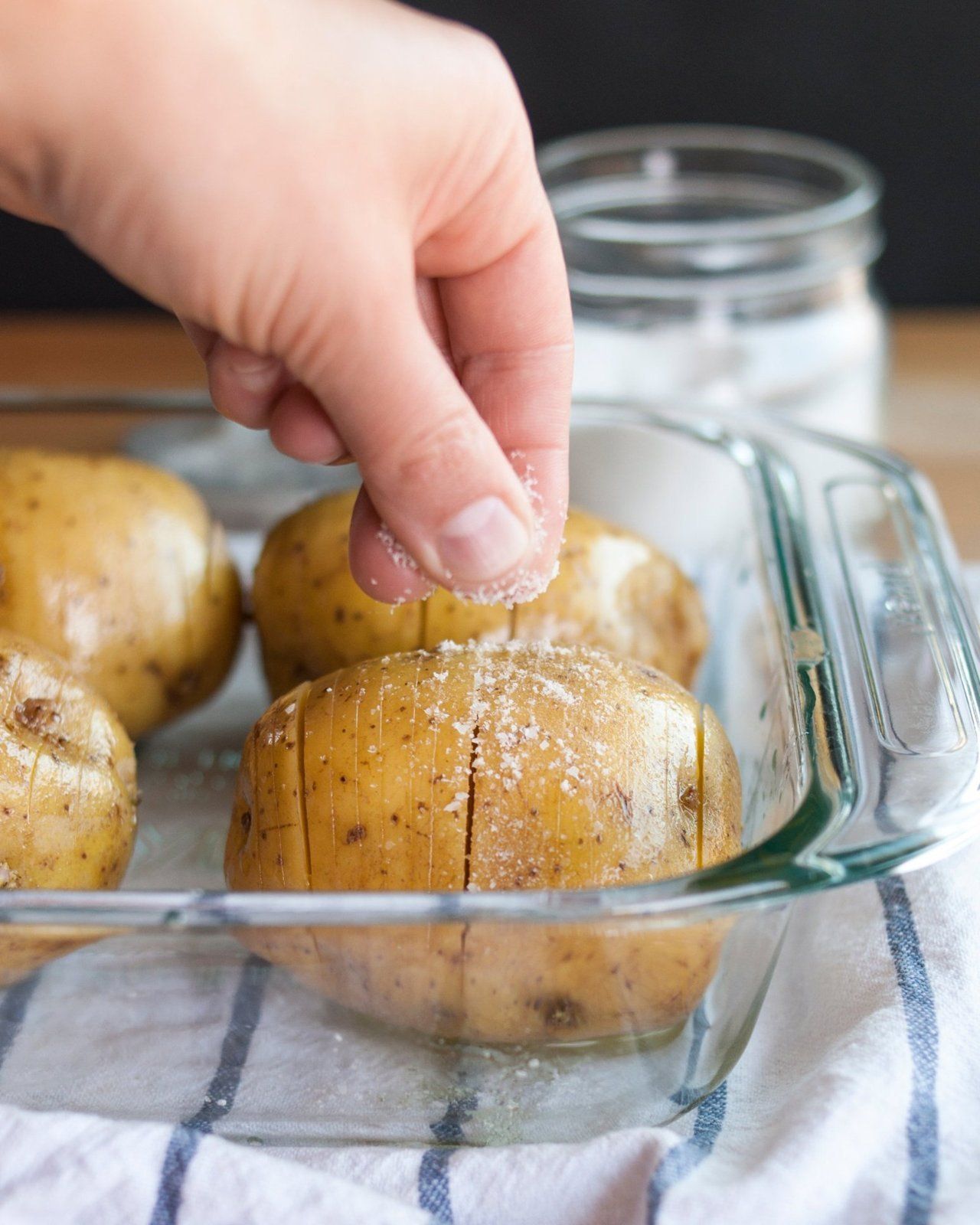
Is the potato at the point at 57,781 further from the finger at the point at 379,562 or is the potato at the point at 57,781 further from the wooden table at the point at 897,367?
the wooden table at the point at 897,367

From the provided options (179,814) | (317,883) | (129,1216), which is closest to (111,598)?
(179,814)

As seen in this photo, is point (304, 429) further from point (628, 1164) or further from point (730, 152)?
point (730, 152)

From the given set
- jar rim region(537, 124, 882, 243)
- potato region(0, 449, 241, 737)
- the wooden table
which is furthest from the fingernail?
the wooden table

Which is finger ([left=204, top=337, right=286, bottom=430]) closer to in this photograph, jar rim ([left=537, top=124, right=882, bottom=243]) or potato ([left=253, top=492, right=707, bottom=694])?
potato ([left=253, top=492, right=707, bottom=694])

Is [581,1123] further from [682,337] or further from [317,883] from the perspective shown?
[682,337]

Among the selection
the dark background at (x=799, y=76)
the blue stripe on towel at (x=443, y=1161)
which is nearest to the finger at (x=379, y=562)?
the blue stripe on towel at (x=443, y=1161)

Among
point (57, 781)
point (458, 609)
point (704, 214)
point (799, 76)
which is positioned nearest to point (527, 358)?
point (458, 609)
